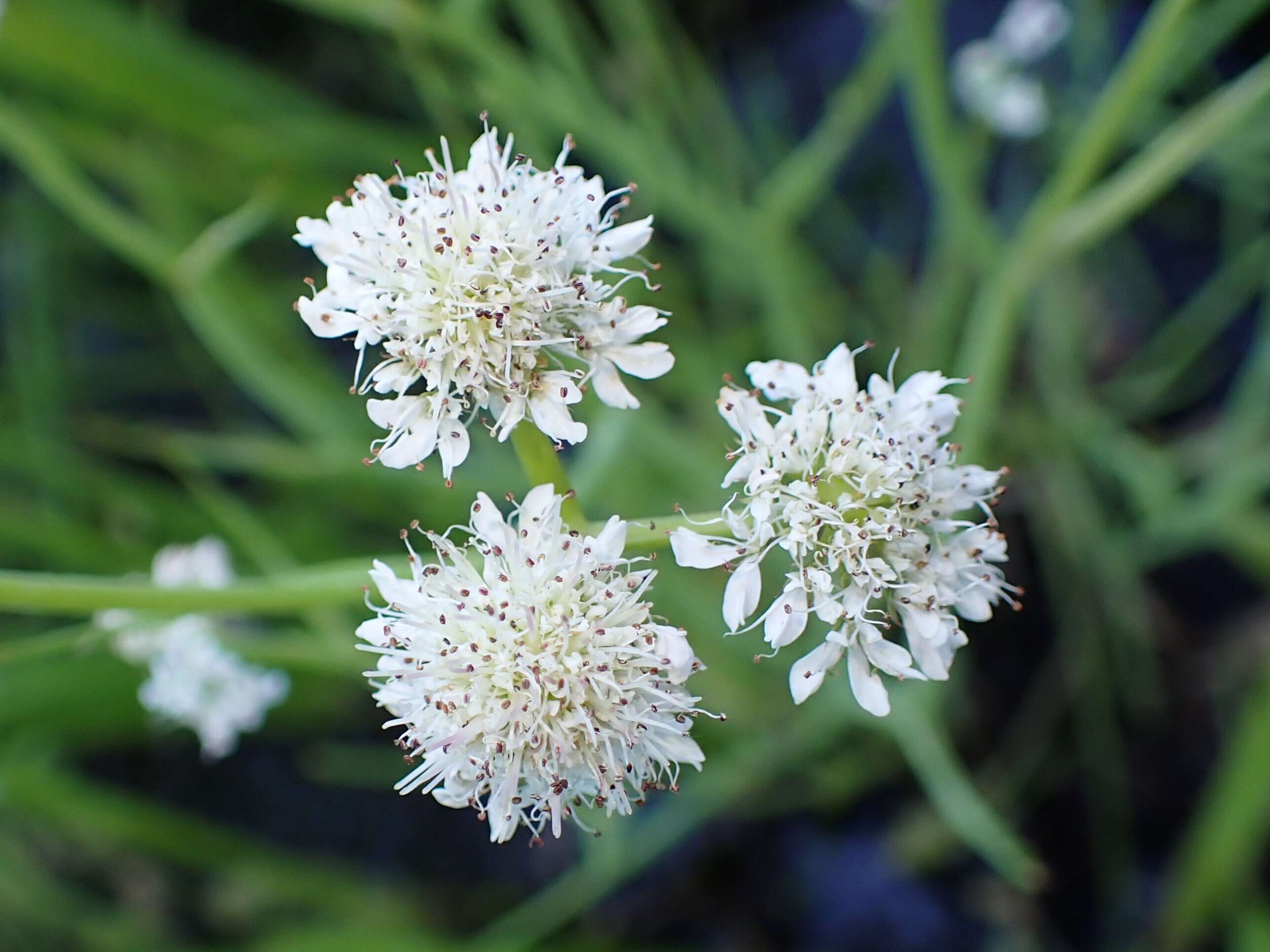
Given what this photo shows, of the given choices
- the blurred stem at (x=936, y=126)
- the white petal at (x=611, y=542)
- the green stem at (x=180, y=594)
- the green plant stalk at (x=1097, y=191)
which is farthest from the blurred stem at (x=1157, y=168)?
the green stem at (x=180, y=594)

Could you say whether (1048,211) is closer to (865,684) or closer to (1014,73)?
(865,684)

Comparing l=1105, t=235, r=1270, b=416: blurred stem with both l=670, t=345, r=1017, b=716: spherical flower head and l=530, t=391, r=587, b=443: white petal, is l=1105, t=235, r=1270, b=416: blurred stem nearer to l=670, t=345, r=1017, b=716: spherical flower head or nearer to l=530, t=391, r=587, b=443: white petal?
l=670, t=345, r=1017, b=716: spherical flower head

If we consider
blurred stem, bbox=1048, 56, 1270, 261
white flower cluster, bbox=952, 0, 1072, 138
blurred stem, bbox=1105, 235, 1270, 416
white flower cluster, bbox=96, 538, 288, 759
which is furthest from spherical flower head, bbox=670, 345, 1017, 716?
white flower cluster, bbox=952, 0, 1072, 138

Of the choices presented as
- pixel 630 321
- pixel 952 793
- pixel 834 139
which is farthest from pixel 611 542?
pixel 834 139

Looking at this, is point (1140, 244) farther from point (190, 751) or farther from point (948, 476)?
point (190, 751)

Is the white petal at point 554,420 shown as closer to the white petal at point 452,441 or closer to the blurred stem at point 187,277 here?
the white petal at point 452,441

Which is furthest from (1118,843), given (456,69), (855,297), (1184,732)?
(456,69)
